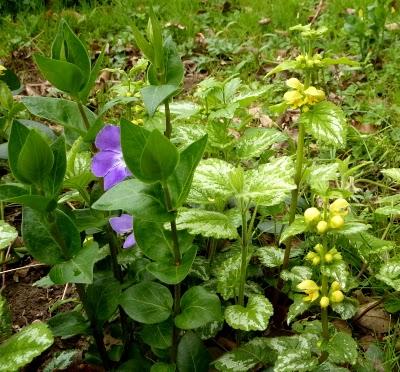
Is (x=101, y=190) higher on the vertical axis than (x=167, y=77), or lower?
lower

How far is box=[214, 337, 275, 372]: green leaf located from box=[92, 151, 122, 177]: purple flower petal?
23.1 inches

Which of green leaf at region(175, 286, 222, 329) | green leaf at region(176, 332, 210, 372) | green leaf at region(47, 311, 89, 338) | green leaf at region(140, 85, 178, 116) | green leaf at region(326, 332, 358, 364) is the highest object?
green leaf at region(140, 85, 178, 116)

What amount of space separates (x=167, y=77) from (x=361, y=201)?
124 centimetres

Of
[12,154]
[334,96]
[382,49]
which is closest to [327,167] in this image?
[12,154]

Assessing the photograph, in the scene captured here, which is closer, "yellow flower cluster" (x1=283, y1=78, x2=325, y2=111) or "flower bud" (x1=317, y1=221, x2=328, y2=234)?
"flower bud" (x1=317, y1=221, x2=328, y2=234)

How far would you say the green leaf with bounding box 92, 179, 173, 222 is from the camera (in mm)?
1120

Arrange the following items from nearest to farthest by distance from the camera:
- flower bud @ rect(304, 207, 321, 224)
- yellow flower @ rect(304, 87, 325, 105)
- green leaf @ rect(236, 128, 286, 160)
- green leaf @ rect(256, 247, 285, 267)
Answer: flower bud @ rect(304, 207, 321, 224)
yellow flower @ rect(304, 87, 325, 105)
green leaf @ rect(236, 128, 286, 160)
green leaf @ rect(256, 247, 285, 267)

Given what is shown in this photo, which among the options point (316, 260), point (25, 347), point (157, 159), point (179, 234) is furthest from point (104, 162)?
point (316, 260)

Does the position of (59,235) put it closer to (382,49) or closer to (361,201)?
(361,201)

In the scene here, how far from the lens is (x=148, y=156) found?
1042 mm

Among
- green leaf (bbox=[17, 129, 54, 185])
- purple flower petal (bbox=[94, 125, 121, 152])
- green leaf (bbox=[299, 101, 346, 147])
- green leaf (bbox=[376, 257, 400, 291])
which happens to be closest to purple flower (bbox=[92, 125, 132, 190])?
purple flower petal (bbox=[94, 125, 121, 152])

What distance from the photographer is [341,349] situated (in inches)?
51.1

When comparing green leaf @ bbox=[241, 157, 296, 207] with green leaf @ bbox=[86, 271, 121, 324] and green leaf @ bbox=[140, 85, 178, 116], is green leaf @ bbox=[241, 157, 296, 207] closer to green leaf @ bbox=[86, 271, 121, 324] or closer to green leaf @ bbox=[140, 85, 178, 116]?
green leaf @ bbox=[140, 85, 178, 116]

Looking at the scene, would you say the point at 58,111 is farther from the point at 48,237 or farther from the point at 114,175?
the point at 48,237
